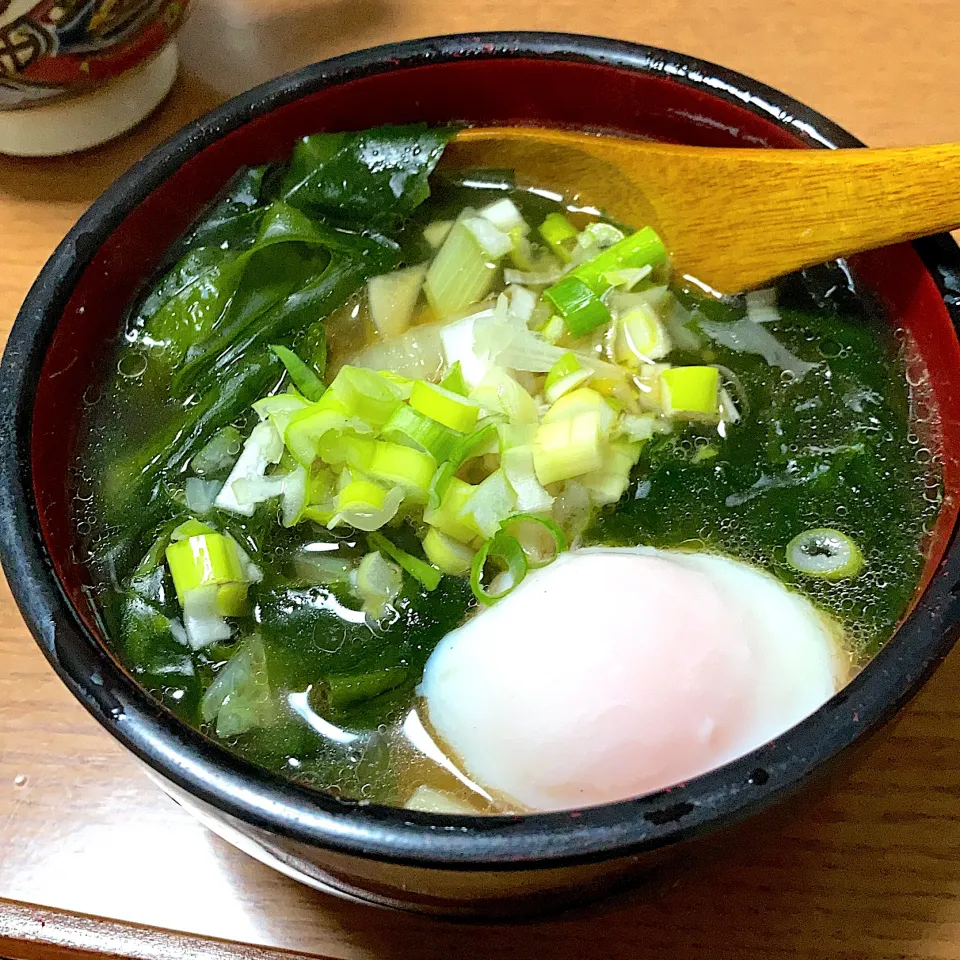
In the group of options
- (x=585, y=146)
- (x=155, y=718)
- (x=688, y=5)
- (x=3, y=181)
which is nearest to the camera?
(x=155, y=718)

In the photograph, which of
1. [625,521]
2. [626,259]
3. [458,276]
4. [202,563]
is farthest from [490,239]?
[202,563]

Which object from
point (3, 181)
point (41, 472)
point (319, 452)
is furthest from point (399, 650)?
point (3, 181)

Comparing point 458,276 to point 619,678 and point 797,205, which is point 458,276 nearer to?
point 797,205

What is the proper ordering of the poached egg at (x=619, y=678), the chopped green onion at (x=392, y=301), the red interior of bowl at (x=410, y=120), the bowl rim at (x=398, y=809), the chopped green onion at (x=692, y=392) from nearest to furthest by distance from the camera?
the bowl rim at (x=398, y=809) → the poached egg at (x=619, y=678) → the red interior of bowl at (x=410, y=120) → the chopped green onion at (x=692, y=392) → the chopped green onion at (x=392, y=301)

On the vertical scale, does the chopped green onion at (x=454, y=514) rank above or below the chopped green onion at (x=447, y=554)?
above

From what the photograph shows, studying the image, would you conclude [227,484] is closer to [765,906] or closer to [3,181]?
[765,906]

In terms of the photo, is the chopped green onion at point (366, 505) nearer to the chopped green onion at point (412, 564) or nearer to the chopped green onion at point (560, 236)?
the chopped green onion at point (412, 564)

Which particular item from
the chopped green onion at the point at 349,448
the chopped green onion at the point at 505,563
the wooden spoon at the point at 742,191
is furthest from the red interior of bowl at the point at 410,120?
the chopped green onion at the point at 505,563
